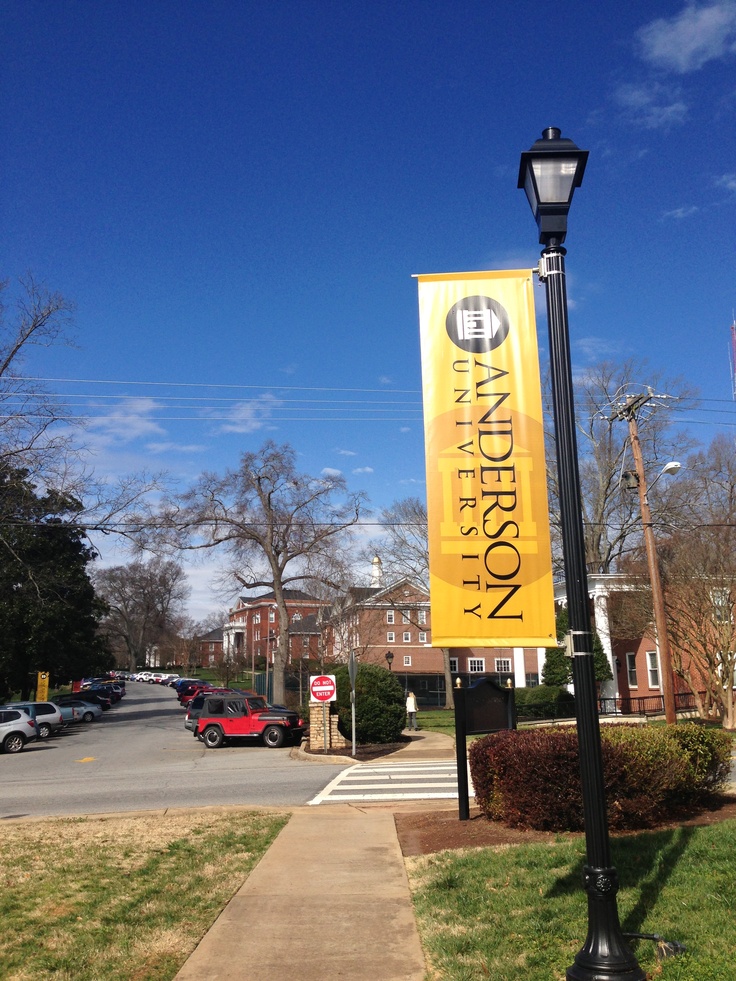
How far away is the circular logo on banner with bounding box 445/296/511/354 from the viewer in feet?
20.9

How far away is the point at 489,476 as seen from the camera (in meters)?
6.15

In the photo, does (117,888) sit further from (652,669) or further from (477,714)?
(652,669)

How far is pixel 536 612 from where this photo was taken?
6.11 metres

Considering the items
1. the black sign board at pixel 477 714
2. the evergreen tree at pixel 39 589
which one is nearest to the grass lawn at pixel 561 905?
the black sign board at pixel 477 714

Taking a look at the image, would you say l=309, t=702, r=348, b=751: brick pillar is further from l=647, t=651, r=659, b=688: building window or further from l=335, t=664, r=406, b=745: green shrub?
l=647, t=651, r=659, b=688: building window

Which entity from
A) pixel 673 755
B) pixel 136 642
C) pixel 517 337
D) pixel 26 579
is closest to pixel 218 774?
pixel 673 755

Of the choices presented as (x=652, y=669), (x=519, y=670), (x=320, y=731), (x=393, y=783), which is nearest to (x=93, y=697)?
(x=519, y=670)

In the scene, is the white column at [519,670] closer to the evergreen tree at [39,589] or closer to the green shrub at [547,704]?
the green shrub at [547,704]

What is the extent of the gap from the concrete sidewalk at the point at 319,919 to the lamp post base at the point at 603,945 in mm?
1185

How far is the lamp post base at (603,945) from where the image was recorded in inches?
169

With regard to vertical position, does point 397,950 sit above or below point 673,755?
below

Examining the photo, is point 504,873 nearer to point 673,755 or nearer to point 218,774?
point 673,755

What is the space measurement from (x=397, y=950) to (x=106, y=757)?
20.7m

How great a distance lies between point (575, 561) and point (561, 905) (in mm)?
2703
